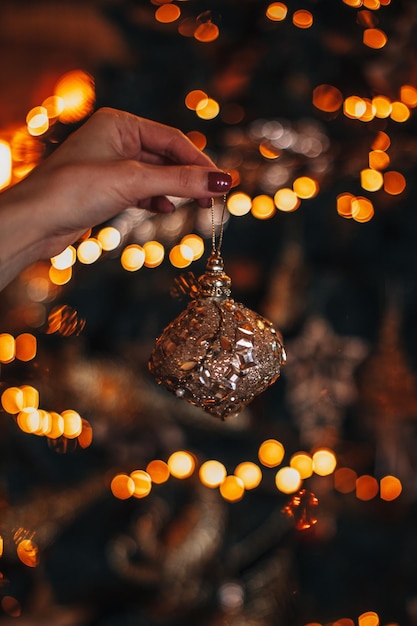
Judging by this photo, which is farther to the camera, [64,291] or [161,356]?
[64,291]

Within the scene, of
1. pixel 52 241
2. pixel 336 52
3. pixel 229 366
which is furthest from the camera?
pixel 336 52

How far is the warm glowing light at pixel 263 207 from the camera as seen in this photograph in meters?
1.16

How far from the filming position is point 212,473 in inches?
46.8

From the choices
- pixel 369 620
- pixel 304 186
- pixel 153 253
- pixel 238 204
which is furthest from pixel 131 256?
pixel 369 620

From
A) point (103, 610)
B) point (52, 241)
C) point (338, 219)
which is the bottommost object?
point (103, 610)

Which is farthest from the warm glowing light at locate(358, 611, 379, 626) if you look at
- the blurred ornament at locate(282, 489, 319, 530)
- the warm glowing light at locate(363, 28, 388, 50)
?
the warm glowing light at locate(363, 28, 388, 50)

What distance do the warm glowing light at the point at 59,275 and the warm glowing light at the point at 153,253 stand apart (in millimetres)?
116

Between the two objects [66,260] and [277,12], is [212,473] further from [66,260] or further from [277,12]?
[277,12]

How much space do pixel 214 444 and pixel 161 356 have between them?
573mm

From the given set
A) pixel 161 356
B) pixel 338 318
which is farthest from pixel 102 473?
pixel 161 356

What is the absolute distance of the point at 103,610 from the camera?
3.82 ft

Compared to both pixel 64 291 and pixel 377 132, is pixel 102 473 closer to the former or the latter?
pixel 64 291

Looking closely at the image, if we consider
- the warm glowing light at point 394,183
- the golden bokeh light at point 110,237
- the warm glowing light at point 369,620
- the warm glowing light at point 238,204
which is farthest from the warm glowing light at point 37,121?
the warm glowing light at point 369,620

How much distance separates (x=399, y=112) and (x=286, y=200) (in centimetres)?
21
